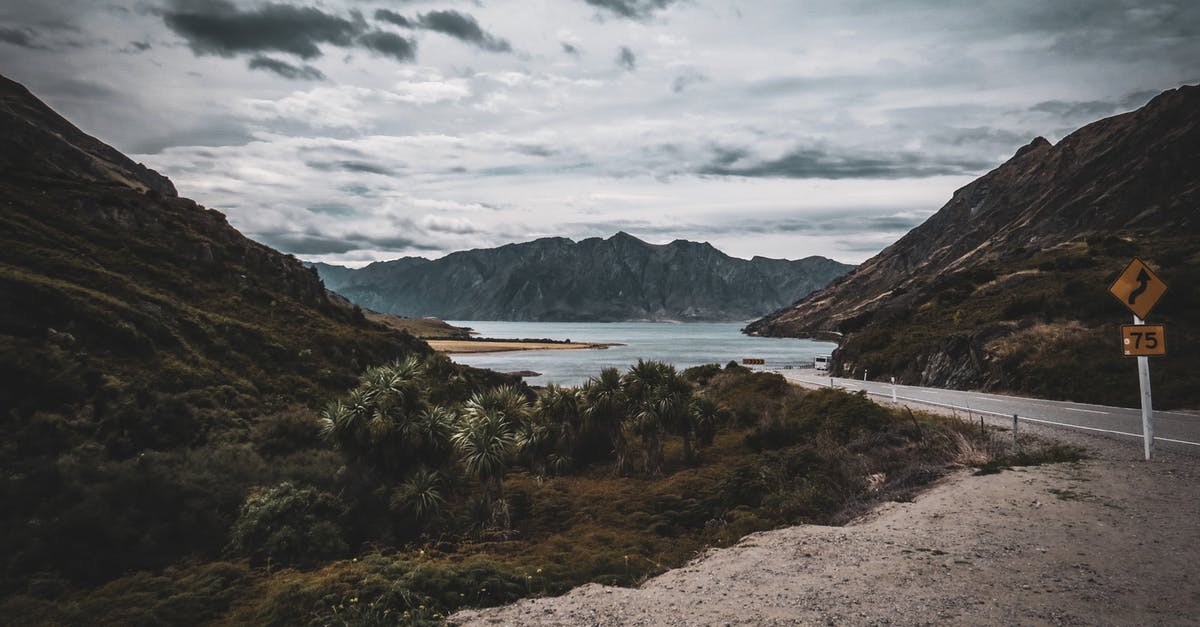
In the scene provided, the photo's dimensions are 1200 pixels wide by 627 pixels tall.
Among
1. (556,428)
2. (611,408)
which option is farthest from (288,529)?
(611,408)

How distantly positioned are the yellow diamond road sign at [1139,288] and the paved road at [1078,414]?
4.80m

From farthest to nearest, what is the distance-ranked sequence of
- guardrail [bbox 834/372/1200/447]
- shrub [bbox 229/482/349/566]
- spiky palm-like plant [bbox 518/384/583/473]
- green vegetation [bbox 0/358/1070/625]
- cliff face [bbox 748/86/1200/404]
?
cliff face [bbox 748/86/1200/404] → spiky palm-like plant [bbox 518/384/583/473] → guardrail [bbox 834/372/1200/447] → shrub [bbox 229/482/349/566] → green vegetation [bbox 0/358/1070/625]

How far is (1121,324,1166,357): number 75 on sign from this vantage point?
1397cm

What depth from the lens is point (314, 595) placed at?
12227 millimetres

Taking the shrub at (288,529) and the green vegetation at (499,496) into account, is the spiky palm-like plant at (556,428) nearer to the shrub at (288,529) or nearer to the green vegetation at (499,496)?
the green vegetation at (499,496)

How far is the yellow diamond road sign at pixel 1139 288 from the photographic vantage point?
1394cm

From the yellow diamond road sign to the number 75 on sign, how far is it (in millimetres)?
325

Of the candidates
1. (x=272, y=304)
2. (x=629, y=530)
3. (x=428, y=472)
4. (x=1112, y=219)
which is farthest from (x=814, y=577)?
(x=1112, y=219)

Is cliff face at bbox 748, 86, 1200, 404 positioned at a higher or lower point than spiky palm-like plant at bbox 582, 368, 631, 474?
higher

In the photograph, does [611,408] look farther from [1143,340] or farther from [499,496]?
[1143,340]

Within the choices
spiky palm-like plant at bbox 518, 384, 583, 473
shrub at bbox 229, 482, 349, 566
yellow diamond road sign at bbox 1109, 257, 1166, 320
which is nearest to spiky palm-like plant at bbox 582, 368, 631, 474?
spiky palm-like plant at bbox 518, 384, 583, 473

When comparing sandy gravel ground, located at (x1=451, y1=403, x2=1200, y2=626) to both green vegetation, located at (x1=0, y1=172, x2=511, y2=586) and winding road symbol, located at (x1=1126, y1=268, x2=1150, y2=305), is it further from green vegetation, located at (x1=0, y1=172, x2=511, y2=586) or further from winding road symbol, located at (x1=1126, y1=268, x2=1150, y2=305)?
green vegetation, located at (x1=0, y1=172, x2=511, y2=586)

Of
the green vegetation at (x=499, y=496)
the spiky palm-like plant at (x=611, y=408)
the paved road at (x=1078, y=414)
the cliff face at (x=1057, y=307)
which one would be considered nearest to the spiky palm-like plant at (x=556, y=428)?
the green vegetation at (x=499, y=496)

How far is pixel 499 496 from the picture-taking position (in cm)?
2008
